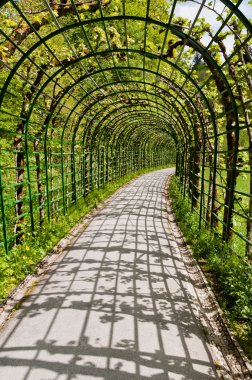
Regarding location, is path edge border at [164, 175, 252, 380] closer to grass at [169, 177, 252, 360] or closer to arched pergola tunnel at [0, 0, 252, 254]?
grass at [169, 177, 252, 360]

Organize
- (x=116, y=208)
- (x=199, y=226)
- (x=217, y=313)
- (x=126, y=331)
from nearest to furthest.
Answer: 1. (x=126, y=331)
2. (x=217, y=313)
3. (x=199, y=226)
4. (x=116, y=208)

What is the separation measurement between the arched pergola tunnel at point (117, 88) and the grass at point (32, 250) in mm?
265

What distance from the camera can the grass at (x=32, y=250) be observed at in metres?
4.56

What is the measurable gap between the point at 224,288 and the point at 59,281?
8.67 ft

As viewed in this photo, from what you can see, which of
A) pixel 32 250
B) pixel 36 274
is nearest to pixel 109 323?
pixel 36 274

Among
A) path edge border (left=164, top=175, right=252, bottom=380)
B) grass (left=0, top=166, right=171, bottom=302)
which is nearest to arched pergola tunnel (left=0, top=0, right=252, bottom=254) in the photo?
grass (left=0, top=166, right=171, bottom=302)

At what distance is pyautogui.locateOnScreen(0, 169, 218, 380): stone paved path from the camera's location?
3.00 metres

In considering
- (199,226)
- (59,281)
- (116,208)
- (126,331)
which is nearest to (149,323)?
(126,331)

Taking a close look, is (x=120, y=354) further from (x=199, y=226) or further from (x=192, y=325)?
(x=199, y=226)

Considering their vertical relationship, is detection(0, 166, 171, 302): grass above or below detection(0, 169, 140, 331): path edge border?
above

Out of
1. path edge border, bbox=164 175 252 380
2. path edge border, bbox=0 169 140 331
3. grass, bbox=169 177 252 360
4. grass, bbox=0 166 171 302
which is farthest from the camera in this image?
grass, bbox=0 166 171 302

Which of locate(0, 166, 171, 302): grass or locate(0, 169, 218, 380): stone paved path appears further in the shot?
locate(0, 166, 171, 302): grass

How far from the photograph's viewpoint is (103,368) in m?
3.00

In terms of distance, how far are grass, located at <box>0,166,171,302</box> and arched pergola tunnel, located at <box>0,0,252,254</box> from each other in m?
0.27
